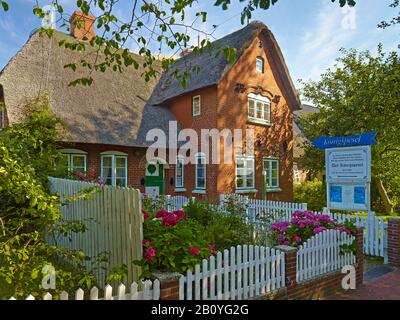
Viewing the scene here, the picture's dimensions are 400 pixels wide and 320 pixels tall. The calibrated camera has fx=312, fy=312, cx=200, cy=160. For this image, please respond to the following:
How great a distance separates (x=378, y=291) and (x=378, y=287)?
257 millimetres

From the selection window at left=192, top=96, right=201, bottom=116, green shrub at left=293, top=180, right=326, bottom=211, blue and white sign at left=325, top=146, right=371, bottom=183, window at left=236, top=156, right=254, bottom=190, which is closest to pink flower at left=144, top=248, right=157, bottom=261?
blue and white sign at left=325, top=146, right=371, bottom=183

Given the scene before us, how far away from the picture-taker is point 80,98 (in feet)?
53.3

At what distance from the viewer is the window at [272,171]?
1809 centimetres

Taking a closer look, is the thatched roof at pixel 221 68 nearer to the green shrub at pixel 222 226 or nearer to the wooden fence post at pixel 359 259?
the green shrub at pixel 222 226

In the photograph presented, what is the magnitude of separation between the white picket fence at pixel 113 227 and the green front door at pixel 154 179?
10.1m

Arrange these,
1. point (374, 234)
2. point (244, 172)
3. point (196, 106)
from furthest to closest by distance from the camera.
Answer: point (196, 106) → point (244, 172) → point (374, 234)

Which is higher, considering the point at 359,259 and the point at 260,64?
the point at 260,64

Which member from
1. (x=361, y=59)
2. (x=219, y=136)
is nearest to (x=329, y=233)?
(x=219, y=136)

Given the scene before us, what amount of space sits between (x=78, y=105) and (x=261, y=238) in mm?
12507

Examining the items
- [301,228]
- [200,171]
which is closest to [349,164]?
[301,228]

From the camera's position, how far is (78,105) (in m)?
15.8

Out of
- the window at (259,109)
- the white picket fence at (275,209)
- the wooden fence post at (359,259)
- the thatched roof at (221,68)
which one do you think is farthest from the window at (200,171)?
the wooden fence post at (359,259)

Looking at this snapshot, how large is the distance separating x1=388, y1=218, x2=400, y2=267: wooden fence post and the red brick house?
26.7ft

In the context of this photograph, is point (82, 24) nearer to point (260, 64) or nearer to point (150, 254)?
point (150, 254)
